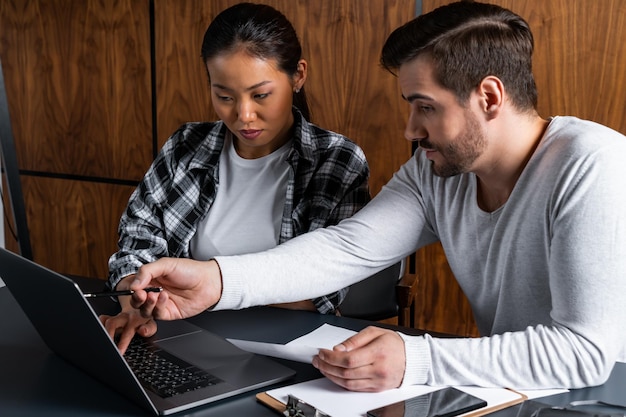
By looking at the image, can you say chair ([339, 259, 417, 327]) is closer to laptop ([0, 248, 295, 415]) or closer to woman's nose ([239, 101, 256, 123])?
woman's nose ([239, 101, 256, 123])

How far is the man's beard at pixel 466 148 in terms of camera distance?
1.37 metres

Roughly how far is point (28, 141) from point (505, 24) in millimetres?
→ 2594

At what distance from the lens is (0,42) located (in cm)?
341

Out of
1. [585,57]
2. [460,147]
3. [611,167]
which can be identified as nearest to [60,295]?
[460,147]

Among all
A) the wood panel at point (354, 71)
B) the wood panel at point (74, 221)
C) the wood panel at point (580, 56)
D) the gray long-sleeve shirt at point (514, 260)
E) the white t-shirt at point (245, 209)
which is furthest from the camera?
the wood panel at point (74, 221)

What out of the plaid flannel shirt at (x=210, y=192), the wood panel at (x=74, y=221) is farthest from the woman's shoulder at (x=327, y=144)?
the wood panel at (x=74, y=221)

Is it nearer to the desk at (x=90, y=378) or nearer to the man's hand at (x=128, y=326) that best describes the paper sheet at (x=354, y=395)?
the desk at (x=90, y=378)

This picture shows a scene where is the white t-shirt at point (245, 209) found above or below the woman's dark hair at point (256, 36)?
below

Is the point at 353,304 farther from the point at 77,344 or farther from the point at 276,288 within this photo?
the point at 77,344

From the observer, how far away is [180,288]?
1.38 metres

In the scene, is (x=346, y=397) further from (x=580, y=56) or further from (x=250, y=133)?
(x=580, y=56)

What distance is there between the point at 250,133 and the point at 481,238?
0.63m

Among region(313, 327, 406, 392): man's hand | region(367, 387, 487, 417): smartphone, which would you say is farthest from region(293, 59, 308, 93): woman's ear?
region(367, 387, 487, 417): smartphone

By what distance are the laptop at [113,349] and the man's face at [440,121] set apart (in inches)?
19.1
